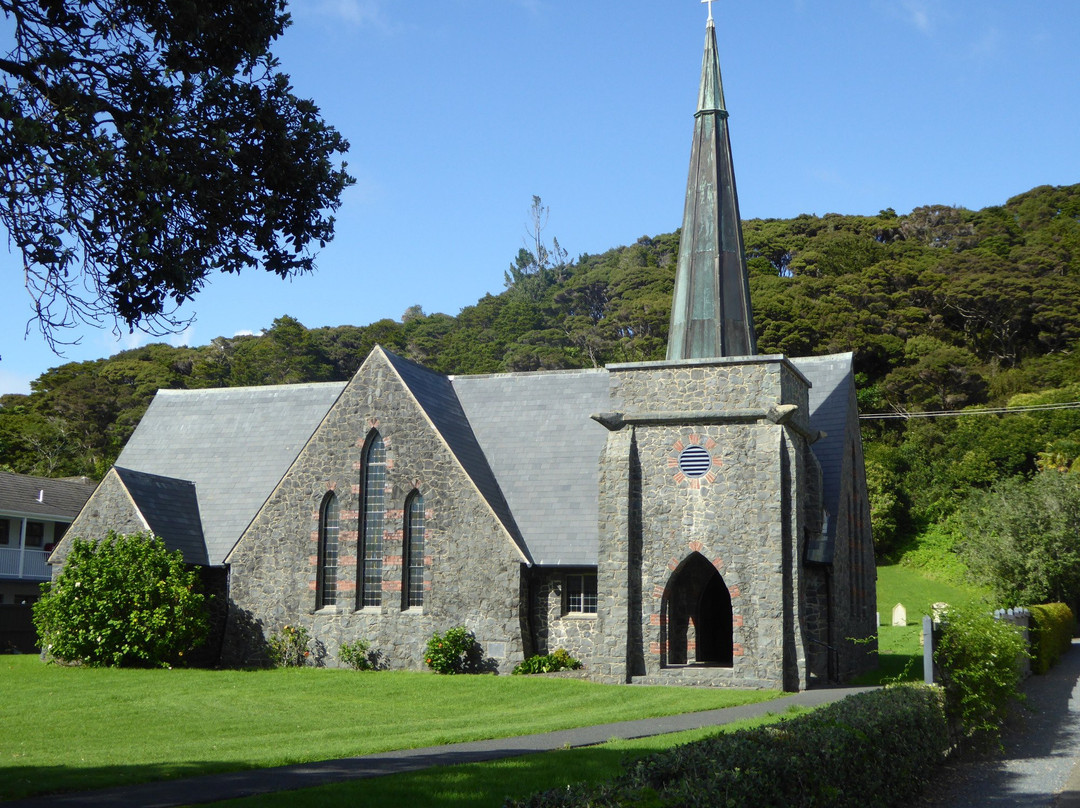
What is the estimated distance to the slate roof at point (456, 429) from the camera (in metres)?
25.9

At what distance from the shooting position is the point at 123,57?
1077 centimetres

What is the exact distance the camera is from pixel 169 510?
28.7 meters

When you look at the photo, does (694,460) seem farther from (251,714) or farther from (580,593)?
(251,714)

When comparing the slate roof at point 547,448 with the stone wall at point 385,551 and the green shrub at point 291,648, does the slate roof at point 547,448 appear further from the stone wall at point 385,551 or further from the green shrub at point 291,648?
the green shrub at point 291,648

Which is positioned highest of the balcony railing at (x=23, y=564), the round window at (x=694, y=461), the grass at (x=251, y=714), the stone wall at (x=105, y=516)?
the round window at (x=694, y=461)

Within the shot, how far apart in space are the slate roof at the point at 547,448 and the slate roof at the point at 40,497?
19342mm

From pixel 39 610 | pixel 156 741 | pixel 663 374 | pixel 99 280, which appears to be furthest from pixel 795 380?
pixel 39 610

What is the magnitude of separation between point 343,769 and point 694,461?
40.1 feet

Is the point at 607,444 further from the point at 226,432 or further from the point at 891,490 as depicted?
the point at 891,490

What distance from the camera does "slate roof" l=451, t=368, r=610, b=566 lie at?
25.5 meters

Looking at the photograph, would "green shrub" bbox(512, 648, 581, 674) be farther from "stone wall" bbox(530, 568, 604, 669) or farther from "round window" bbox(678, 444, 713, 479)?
"round window" bbox(678, 444, 713, 479)

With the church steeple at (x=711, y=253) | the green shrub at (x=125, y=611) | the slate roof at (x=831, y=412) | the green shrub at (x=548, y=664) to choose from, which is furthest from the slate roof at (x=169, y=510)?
the slate roof at (x=831, y=412)

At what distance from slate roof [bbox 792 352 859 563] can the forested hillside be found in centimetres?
2324

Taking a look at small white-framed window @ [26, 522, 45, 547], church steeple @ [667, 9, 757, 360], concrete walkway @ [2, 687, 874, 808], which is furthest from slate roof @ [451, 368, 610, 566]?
small white-framed window @ [26, 522, 45, 547]
